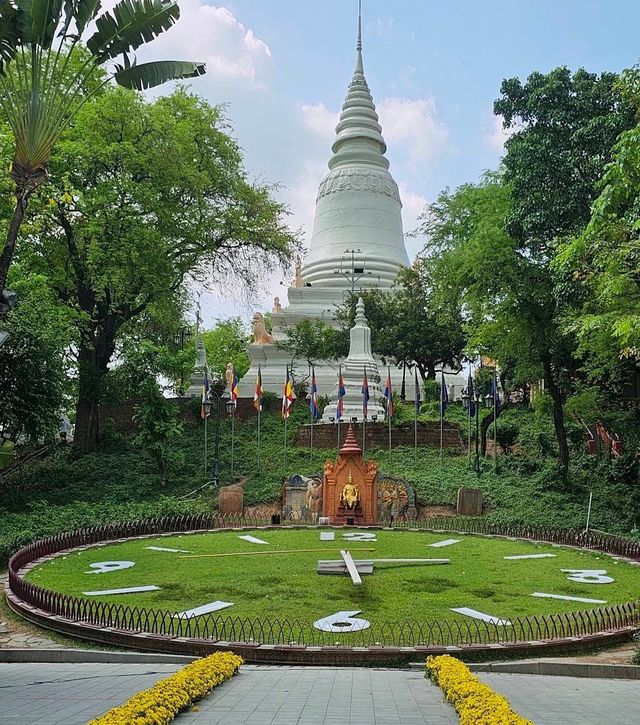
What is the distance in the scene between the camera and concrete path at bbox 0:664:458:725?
525 cm

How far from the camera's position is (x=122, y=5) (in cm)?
929

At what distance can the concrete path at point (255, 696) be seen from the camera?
5250 millimetres

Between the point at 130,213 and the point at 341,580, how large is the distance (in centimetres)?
1830

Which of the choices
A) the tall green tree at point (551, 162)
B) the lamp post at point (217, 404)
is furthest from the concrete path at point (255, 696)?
the lamp post at point (217, 404)

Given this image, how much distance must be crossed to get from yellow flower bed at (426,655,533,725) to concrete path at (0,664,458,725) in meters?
0.12

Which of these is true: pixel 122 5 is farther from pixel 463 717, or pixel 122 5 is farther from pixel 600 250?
pixel 600 250

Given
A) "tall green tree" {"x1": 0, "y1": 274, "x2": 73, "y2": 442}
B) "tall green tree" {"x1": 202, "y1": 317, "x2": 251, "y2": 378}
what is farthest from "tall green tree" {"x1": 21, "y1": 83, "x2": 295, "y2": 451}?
"tall green tree" {"x1": 202, "y1": 317, "x2": 251, "y2": 378}

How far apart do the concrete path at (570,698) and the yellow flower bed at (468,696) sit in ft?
1.08

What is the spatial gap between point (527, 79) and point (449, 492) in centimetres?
1324

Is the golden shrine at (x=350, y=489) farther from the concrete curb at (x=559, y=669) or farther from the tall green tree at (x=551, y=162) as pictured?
the concrete curb at (x=559, y=669)

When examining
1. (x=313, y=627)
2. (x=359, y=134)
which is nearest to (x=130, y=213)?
(x=313, y=627)

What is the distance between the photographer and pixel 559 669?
24.9ft

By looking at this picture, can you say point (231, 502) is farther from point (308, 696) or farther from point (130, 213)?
point (308, 696)

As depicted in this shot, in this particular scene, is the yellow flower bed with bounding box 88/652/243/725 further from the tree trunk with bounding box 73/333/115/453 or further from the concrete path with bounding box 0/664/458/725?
the tree trunk with bounding box 73/333/115/453
